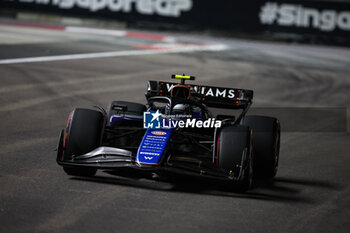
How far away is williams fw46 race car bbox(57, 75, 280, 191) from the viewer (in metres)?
7.56

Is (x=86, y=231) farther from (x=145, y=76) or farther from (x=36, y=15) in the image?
(x=36, y=15)

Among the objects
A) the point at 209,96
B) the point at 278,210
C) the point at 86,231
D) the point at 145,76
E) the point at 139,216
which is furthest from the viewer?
the point at 145,76

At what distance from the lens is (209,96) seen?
9.62 m

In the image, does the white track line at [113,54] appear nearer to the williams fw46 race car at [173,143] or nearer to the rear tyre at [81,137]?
the williams fw46 race car at [173,143]

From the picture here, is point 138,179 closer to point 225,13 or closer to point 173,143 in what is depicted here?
point 173,143

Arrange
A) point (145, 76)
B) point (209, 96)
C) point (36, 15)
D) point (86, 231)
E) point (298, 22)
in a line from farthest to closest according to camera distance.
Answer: point (36, 15), point (298, 22), point (145, 76), point (209, 96), point (86, 231)

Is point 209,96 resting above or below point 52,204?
above

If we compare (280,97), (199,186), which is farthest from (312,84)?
(199,186)

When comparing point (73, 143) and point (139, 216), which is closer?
point (139, 216)

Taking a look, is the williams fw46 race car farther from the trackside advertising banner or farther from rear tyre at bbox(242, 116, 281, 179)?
the trackside advertising banner

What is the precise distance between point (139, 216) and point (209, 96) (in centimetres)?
338

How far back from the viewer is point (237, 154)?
25.2ft

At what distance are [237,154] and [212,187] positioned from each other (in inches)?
22.4

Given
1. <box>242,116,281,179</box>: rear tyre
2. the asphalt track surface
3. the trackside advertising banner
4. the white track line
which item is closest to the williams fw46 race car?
<box>242,116,281,179</box>: rear tyre
